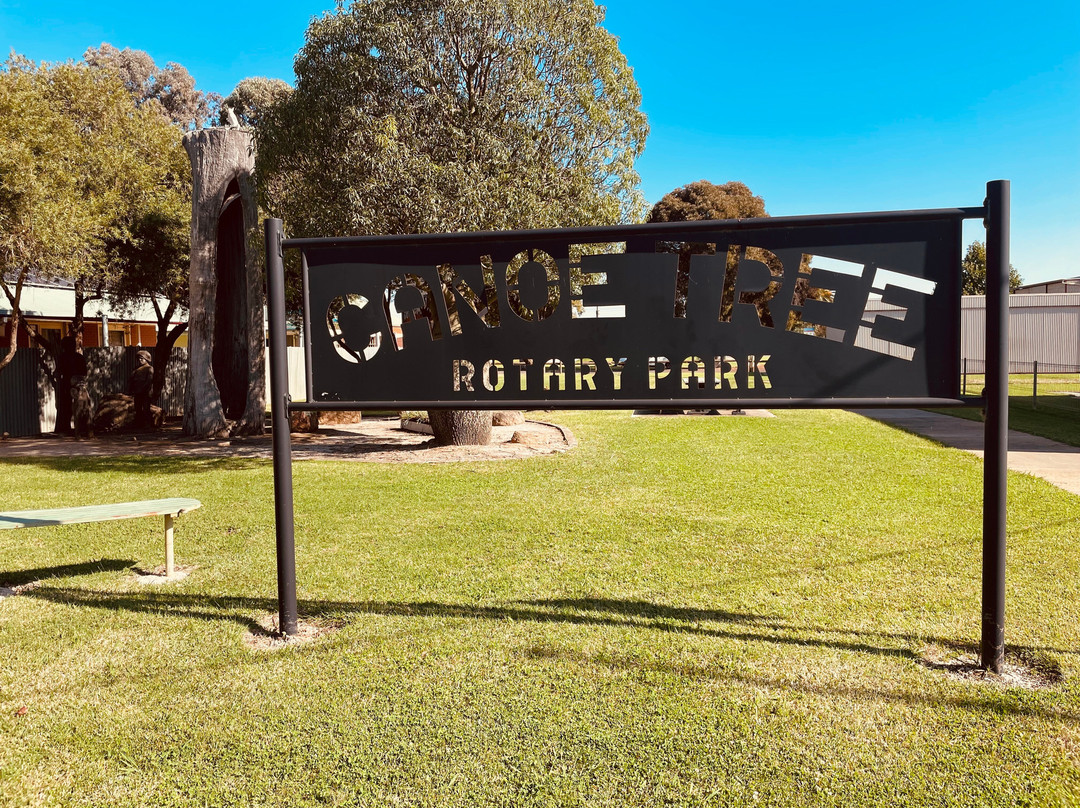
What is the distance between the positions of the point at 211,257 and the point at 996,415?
1349 centimetres

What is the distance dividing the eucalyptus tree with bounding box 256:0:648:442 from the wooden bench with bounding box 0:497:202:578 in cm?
535

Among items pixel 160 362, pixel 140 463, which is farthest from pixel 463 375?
pixel 160 362

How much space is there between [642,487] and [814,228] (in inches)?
186

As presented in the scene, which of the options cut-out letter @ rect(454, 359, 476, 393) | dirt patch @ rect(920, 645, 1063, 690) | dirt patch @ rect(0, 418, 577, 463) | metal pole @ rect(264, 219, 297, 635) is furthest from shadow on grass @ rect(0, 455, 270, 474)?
dirt patch @ rect(920, 645, 1063, 690)

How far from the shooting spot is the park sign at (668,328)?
10.5ft

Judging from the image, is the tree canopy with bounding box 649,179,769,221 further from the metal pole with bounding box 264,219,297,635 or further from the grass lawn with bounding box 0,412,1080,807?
the metal pole with bounding box 264,219,297,635

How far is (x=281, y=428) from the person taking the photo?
146 inches

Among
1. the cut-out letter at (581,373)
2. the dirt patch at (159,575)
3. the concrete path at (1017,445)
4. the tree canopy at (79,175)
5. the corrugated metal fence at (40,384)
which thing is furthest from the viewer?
the corrugated metal fence at (40,384)

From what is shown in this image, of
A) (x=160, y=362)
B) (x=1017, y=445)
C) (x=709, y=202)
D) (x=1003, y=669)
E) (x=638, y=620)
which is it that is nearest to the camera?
(x=1003, y=669)

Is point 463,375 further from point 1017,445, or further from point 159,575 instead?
point 1017,445

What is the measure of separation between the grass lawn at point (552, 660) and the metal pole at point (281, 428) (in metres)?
0.30

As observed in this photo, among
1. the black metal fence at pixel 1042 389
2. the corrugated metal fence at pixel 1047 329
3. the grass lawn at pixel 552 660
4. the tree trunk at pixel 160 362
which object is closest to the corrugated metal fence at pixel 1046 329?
the corrugated metal fence at pixel 1047 329

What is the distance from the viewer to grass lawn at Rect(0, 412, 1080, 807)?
251 centimetres

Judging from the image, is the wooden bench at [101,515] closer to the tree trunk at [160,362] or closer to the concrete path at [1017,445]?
the concrete path at [1017,445]
